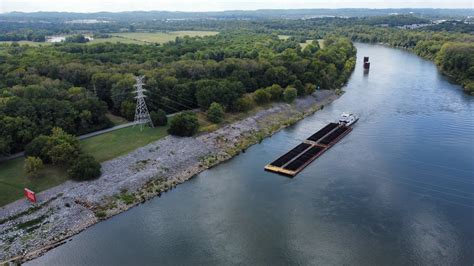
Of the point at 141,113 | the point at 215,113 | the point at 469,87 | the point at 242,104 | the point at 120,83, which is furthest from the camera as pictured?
the point at 469,87

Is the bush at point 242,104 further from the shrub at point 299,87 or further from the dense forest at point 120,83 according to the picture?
the shrub at point 299,87

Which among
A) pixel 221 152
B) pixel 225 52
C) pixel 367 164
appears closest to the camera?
pixel 367 164

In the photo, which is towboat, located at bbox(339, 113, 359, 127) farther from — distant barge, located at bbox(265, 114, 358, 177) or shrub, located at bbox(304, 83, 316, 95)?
shrub, located at bbox(304, 83, 316, 95)

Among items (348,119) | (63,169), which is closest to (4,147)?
(63,169)

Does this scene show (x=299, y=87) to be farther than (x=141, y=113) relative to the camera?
Yes

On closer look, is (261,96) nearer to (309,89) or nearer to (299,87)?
(299,87)

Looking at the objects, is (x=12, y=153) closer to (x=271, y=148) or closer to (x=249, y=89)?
(x=271, y=148)

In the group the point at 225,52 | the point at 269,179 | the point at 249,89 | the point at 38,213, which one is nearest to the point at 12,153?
the point at 38,213

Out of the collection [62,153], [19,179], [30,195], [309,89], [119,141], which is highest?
[309,89]
